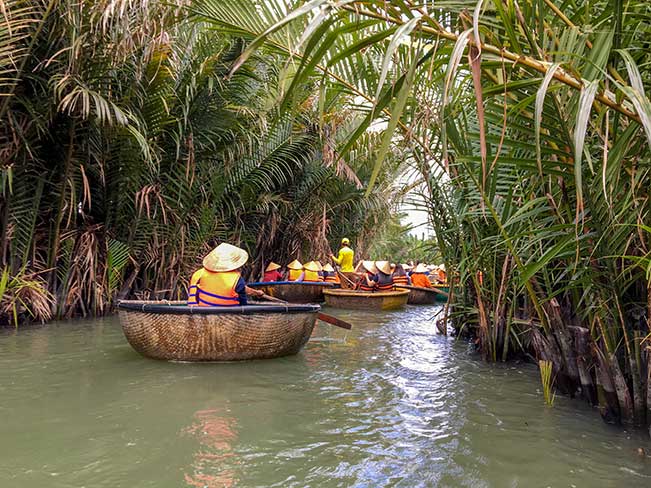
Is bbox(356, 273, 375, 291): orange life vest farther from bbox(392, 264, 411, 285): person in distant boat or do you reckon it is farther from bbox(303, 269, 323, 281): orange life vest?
bbox(392, 264, 411, 285): person in distant boat

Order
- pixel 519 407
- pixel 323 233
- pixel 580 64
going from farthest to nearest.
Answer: pixel 323 233 < pixel 519 407 < pixel 580 64

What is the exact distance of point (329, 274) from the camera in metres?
15.1

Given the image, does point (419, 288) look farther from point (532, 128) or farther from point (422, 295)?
point (532, 128)

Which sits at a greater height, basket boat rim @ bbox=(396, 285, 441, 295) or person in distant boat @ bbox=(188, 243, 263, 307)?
person in distant boat @ bbox=(188, 243, 263, 307)

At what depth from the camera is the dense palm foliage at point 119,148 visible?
711cm

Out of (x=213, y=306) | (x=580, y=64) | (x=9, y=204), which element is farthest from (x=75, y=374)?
(x=580, y=64)

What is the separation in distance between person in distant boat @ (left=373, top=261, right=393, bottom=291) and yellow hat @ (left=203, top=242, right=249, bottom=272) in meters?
6.64

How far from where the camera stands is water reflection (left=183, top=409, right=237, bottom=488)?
2.97 metres

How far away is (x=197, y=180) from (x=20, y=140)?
300cm

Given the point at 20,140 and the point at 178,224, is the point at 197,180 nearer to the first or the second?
the point at 178,224

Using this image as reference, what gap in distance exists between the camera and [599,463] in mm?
3297

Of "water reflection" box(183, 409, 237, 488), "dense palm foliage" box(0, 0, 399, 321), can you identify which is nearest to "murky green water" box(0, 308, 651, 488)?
"water reflection" box(183, 409, 237, 488)

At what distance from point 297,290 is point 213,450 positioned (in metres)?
9.34

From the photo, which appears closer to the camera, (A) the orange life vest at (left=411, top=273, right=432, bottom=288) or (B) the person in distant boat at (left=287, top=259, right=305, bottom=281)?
(B) the person in distant boat at (left=287, top=259, right=305, bottom=281)
